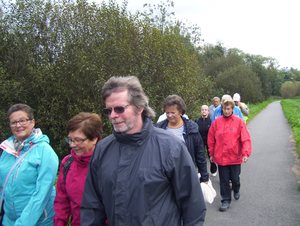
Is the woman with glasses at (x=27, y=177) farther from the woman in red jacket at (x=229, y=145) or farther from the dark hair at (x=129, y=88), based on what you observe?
the woman in red jacket at (x=229, y=145)

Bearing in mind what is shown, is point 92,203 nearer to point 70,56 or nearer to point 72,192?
point 72,192

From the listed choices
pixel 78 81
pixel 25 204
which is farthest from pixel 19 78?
pixel 25 204

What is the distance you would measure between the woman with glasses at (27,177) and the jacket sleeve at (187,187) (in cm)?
140

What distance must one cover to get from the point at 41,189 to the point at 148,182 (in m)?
1.33

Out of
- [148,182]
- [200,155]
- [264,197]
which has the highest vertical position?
[148,182]

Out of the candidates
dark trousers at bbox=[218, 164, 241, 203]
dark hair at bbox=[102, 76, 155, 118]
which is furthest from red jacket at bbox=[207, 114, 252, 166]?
dark hair at bbox=[102, 76, 155, 118]

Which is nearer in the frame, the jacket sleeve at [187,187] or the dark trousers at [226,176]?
the jacket sleeve at [187,187]

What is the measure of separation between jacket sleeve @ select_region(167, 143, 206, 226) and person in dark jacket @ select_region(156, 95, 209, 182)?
1.88 meters

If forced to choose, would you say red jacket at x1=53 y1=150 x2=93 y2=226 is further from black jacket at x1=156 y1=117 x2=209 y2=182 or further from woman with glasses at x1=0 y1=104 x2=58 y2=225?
black jacket at x1=156 y1=117 x2=209 y2=182

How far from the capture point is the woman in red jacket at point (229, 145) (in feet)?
15.2

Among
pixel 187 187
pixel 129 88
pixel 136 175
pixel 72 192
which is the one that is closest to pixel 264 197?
pixel 187 187

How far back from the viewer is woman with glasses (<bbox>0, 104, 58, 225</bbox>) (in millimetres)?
2410

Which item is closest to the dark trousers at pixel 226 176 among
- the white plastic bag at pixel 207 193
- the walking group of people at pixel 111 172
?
the white plastic bag at pixel 207 193

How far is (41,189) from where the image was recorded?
7.98 ft
